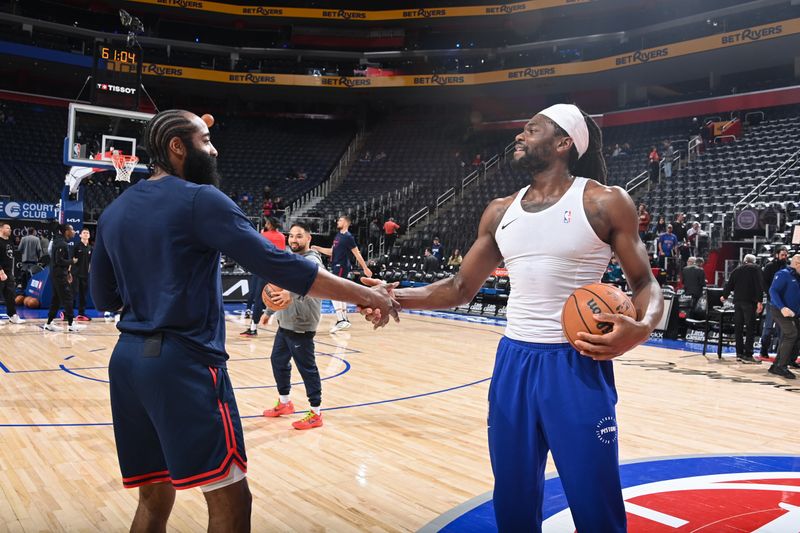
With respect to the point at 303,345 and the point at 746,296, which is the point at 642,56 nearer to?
the point at 746,296

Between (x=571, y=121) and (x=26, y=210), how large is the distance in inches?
742

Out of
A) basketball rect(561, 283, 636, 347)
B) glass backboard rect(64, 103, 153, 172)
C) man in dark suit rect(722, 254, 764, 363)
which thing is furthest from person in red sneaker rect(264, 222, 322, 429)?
glass backboard rect(64, 103, 153, 172)

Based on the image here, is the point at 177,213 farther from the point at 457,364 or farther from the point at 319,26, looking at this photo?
the point at 319,26

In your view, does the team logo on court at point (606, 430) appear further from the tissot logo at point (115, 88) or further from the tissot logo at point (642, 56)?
the tissot logo at point (642, 56)

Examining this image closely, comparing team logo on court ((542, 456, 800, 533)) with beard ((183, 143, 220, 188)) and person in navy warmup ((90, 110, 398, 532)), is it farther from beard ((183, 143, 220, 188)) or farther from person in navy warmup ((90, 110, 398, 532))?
beard ((183, 143, 220, 188))

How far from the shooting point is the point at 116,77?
49.5 feet

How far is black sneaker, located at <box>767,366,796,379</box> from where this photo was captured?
8109 millimetres

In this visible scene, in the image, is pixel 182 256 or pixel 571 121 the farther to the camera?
pixel 571 121

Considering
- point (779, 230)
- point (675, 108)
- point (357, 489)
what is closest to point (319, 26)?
point (675, 108)

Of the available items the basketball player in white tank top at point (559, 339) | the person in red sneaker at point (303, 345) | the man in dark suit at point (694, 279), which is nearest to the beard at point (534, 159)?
the basketball player in white tank top at point (559, 339)

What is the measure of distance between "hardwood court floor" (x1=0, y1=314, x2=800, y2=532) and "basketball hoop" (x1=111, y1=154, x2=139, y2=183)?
477cm

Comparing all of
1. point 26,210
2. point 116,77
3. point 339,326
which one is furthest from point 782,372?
point 26,210

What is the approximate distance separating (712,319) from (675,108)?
49.6ft

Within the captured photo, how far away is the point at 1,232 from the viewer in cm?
980
